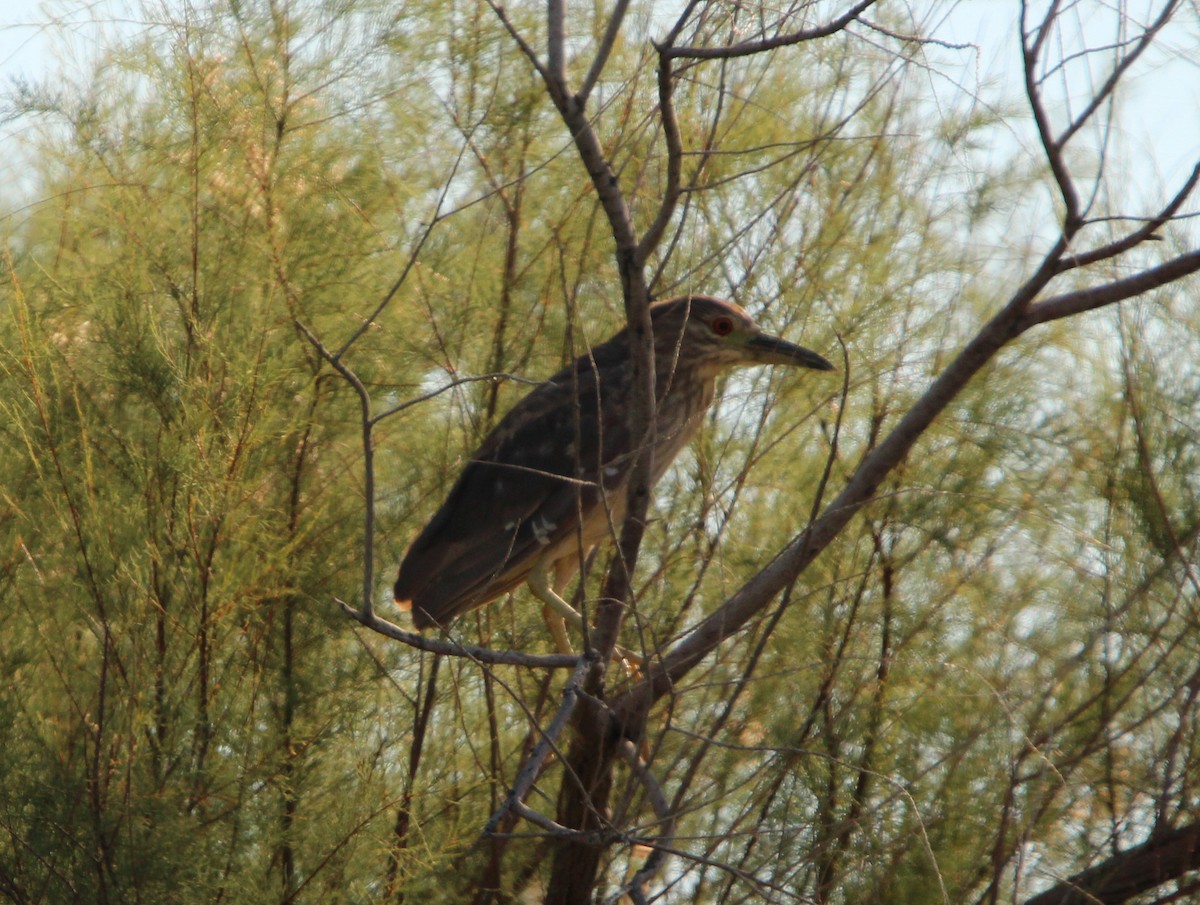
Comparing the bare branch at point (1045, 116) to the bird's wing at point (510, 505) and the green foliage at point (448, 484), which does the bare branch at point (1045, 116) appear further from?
the bird's wing at point (510, 505)

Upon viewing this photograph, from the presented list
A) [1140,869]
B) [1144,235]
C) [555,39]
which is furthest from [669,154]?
[1140,869]

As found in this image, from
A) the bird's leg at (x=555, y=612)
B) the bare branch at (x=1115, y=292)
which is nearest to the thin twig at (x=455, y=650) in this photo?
the bare branch at (x=1115, y=292)

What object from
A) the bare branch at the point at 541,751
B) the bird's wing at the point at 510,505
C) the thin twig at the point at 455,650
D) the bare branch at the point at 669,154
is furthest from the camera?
the bird's wing at the point at 510,505

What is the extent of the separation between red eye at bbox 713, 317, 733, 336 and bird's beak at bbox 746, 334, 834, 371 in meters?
0.08

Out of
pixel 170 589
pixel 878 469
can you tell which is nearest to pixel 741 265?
pixel 878 469

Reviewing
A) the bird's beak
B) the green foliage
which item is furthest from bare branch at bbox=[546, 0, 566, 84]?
the bird's beak

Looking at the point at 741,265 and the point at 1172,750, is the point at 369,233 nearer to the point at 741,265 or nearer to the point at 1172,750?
the point at 741,265

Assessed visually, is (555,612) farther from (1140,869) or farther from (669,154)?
A: (669,154)

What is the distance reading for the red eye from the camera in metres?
4.73

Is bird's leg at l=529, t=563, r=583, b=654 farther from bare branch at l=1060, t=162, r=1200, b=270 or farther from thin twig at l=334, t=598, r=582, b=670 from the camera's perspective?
bare branch at l=1060, t=162, r=1200, b=270

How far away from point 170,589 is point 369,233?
1378 millimetres

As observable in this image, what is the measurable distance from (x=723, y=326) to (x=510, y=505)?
34.9 inches

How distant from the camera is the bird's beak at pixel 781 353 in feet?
14.5

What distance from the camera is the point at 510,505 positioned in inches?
182
